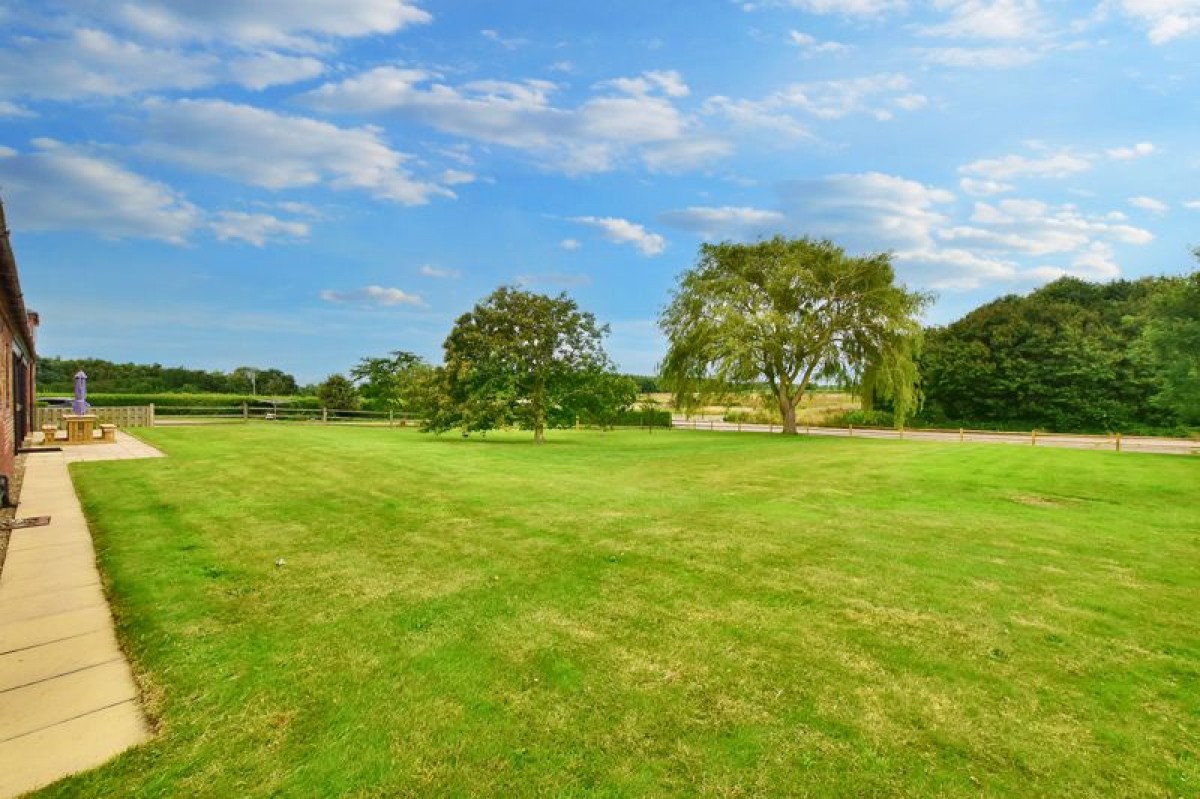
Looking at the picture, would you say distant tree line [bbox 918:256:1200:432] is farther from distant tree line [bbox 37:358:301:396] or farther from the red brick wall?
distant tree line [bbox 37:358:301:396]

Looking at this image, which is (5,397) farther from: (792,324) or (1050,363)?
(1050,363)

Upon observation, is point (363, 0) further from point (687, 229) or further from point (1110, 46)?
point (687, 229)

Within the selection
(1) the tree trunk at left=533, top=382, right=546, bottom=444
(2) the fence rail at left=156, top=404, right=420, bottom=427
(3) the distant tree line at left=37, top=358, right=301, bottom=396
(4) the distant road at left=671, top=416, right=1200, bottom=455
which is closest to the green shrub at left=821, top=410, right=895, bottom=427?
(4) the distant road at left=671, top=416, right=1200, bottom=455

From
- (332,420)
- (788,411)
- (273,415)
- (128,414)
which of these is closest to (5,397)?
(128,414)

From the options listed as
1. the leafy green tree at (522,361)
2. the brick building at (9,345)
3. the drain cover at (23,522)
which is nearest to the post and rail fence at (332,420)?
the brick building at (9,345)

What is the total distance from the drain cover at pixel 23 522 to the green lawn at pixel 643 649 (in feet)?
2.23

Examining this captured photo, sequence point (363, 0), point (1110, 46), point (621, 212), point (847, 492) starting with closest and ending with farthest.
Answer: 1. point (847, 492)
2. point (363, 0)
3. point (1110, 46)
4. point (621, 212)

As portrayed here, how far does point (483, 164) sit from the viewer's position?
2262 cm

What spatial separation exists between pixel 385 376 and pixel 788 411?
26410 millimetres

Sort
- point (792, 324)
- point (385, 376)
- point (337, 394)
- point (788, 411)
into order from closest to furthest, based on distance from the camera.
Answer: point (792, 324) → point (788, 411) → point (337, 394) → point (385, 376)

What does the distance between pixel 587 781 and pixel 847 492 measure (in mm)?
9009

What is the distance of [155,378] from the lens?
163 ft

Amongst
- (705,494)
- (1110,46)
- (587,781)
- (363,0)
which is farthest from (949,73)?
(587,781)

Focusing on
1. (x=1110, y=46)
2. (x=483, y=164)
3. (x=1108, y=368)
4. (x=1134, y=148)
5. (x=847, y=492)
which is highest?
(x=483, y=164)
